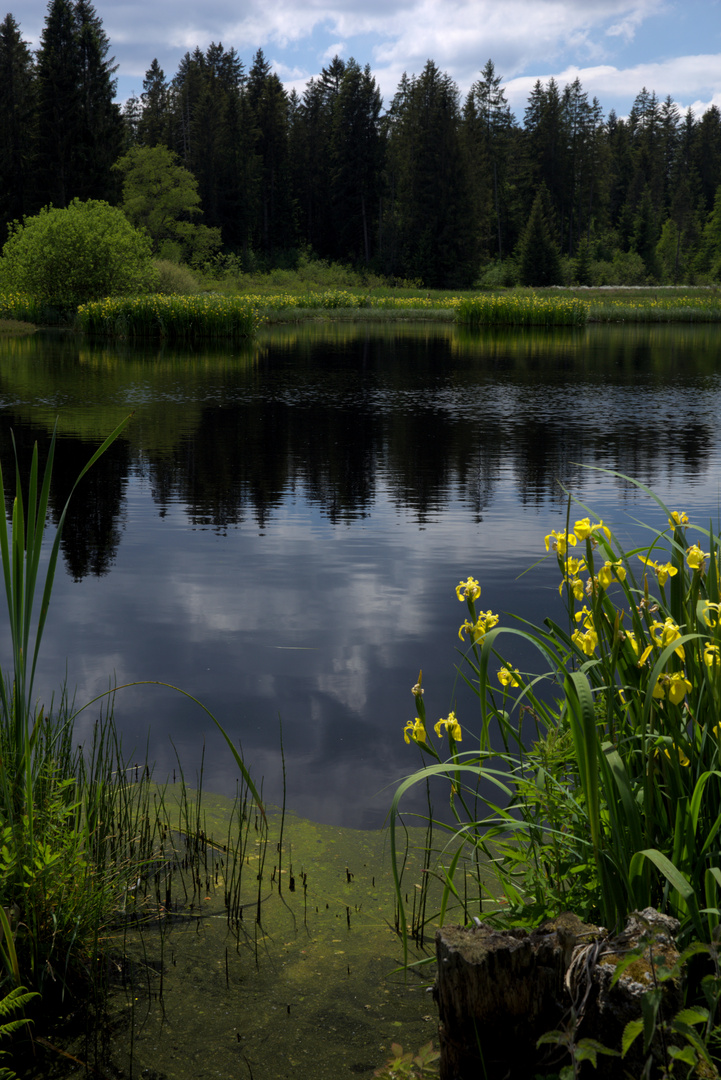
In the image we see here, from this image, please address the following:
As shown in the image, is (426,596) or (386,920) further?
(426,596)

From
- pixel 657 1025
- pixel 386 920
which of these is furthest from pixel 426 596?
pixel 657 1025

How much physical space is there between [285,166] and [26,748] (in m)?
84.0

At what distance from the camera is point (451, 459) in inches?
472

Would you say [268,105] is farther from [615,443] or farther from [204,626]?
[204,626]

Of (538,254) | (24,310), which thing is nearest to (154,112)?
(538,254)

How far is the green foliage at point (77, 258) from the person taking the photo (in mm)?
34875

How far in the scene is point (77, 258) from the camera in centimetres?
3519

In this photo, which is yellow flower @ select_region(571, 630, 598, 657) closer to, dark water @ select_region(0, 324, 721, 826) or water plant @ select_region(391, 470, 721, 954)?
water plant @ select_region(391, 470, 721, 954)

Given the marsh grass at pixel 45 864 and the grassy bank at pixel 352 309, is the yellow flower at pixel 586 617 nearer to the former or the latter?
the marsh grass at pixel 45 864

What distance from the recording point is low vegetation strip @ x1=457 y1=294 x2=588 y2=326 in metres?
40.2

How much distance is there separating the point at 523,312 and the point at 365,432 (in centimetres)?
2854

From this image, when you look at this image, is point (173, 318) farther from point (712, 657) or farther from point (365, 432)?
point (712, 657)

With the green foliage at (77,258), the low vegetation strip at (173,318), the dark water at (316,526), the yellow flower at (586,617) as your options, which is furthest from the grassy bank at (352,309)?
the yellow flower at (586,617)

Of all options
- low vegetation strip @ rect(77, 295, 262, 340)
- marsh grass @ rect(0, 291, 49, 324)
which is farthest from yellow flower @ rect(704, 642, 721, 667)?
marsh grass @ rect(0, 291, 49, 324)
